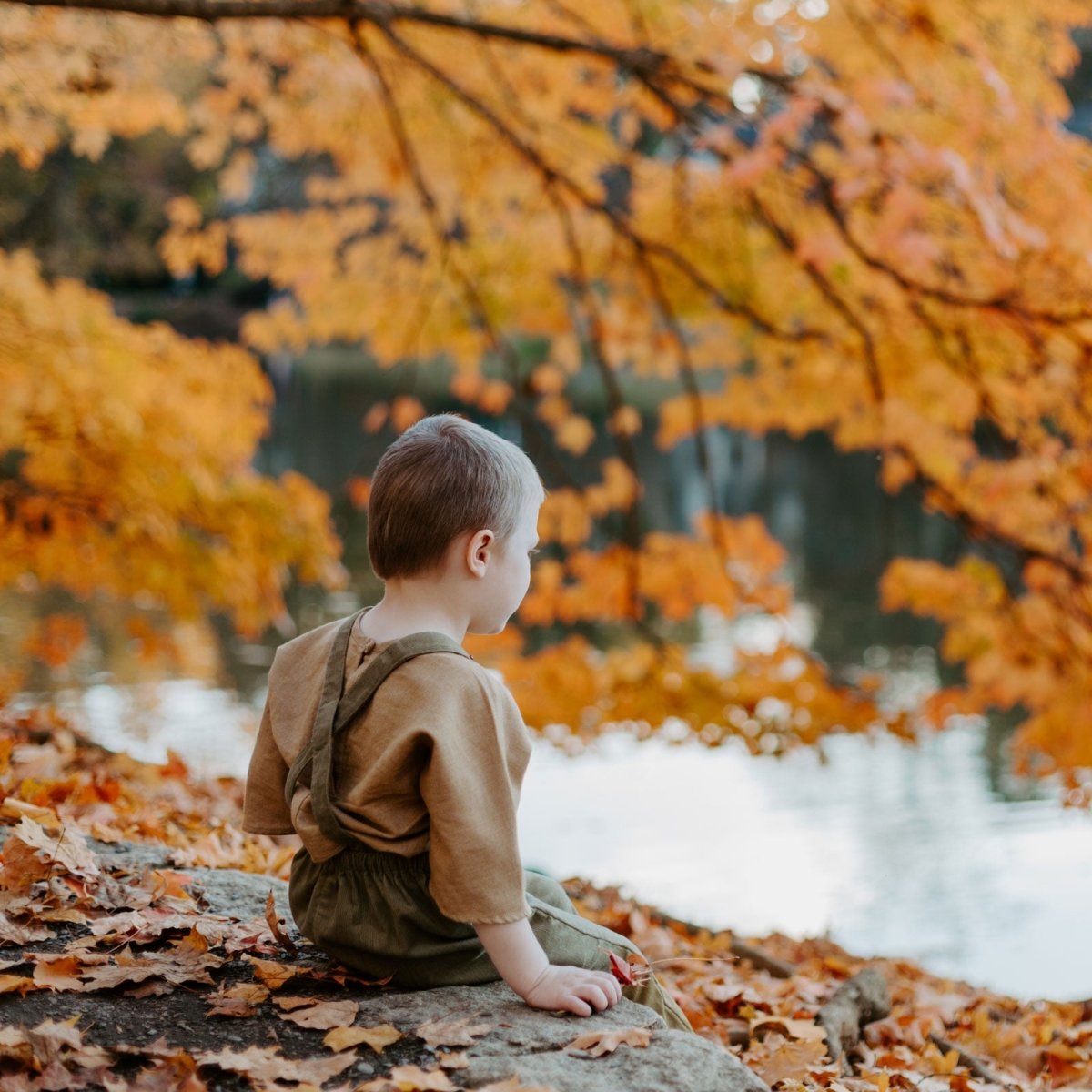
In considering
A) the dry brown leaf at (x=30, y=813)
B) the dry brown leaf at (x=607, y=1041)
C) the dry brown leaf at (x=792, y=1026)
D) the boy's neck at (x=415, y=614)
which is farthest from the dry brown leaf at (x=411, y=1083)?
the dry brown leaf at (x=30, y=813)

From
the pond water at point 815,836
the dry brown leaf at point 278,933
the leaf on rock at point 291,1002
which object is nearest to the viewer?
the leaf on rock at point 291,1002

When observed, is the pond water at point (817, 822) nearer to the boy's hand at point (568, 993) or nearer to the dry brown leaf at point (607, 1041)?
the boy's hand at point (568, 993)

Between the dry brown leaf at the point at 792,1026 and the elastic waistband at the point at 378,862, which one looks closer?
the elastic waistband at the point at 378,862

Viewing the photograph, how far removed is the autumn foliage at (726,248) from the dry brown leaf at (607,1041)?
338 centimetres

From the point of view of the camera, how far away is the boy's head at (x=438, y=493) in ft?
7.02

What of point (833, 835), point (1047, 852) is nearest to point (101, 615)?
point (833, 835)

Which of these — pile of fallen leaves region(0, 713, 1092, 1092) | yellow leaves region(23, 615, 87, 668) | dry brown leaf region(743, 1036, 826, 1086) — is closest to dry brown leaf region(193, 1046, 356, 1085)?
pile of fallen leaves region(0, 713, 1092, 1092)

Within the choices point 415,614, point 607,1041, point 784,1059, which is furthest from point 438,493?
point 784,1059

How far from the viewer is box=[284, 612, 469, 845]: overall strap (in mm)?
2131

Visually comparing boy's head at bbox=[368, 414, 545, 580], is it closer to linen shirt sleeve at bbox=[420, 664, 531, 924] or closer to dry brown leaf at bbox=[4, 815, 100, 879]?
linen shirt sleeve at bbox=[420, 664, 531, 924]

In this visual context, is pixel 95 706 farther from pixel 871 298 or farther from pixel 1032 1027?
pixel 1032 1027

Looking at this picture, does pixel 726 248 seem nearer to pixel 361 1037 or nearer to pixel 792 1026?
→ pixel 792 1026

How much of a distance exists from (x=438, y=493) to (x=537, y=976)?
2.71 feet

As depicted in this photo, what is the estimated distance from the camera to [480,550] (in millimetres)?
2170
